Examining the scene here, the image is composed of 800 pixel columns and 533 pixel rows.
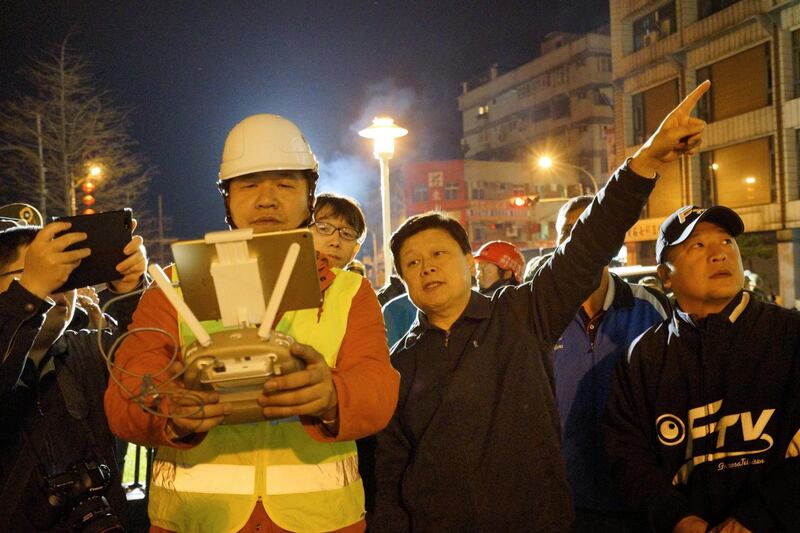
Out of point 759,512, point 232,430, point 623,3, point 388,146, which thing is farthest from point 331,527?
point 623,3

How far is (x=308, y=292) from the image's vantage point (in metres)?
1.76

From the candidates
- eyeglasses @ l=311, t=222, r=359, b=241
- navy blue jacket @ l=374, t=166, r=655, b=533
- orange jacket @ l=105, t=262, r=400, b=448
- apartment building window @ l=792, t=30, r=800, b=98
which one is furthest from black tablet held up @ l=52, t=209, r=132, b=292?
apartment building window @ l=792, t=30, r=800, b=98

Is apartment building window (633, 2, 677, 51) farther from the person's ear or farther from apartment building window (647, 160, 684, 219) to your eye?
the person's ear

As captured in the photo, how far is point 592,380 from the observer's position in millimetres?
3512

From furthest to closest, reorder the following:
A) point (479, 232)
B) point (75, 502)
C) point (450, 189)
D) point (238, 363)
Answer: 1. point (450, 189)
2. point (479, 232)
3. point (75, 502)
4. point (238, 363)

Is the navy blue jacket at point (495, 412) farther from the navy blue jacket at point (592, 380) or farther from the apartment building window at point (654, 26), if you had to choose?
the apartment building window at point (654, 26)

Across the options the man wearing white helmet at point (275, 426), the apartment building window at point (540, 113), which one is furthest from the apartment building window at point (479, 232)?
the man wearing white helmet at point (275, 426)

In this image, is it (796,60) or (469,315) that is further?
(796,60)

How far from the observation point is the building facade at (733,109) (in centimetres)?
2416

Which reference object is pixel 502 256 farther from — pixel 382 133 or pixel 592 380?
pixel 382 133

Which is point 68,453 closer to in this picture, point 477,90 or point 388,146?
point 388,146

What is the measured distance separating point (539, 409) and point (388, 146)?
8.50 m

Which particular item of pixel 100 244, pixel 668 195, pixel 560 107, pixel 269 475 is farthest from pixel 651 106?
pixel 269 475

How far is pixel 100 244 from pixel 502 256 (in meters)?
5.42
